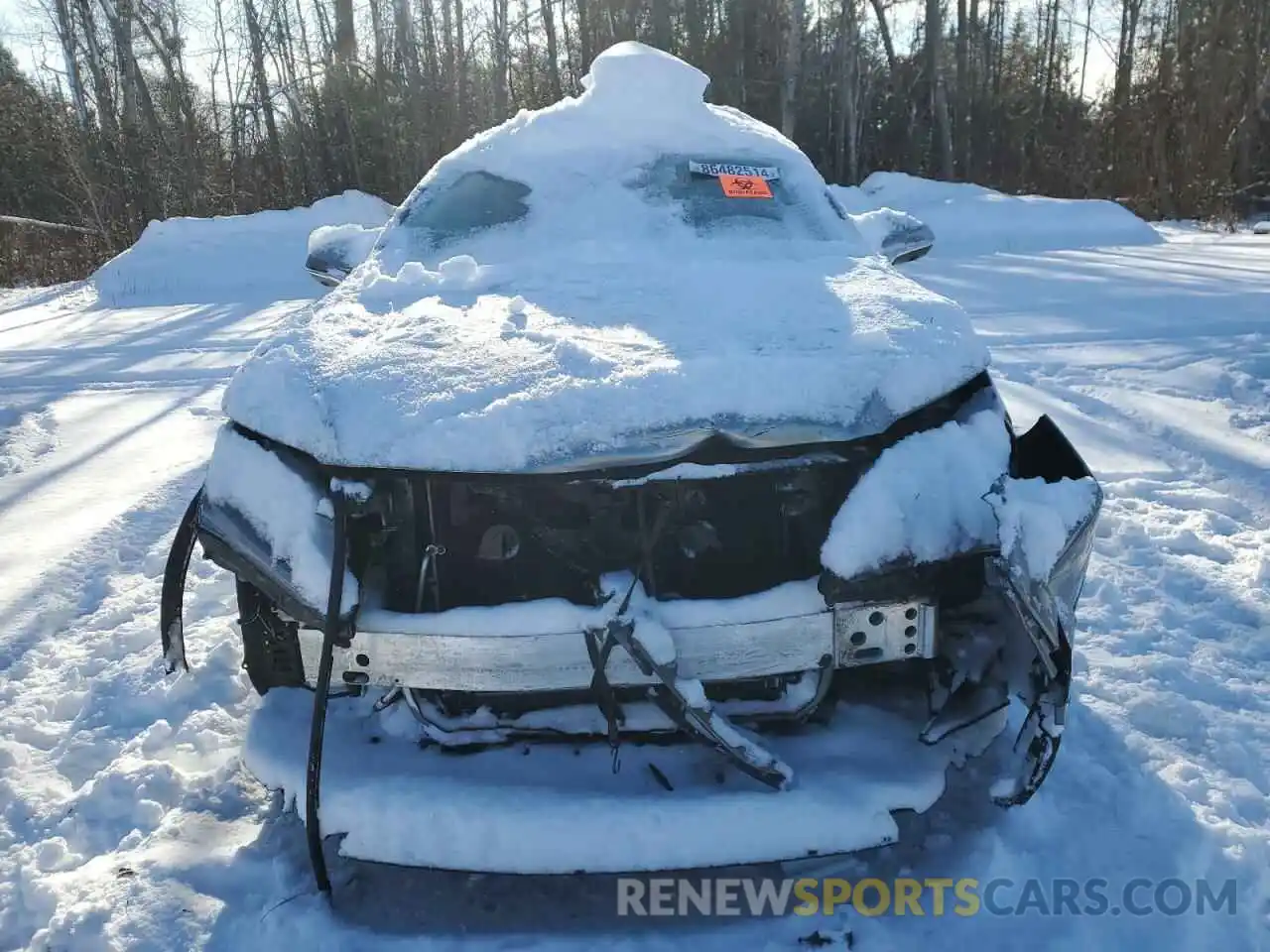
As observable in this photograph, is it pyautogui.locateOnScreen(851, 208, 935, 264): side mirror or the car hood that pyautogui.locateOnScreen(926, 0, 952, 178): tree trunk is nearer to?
pyautogui.locateOnScreen(851, 208, 935, 264): side mirror

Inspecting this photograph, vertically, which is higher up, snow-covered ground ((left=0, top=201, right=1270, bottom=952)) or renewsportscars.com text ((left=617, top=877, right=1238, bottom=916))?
snow-covered ground ((left=0, top=201, right=1270, bottom=952))

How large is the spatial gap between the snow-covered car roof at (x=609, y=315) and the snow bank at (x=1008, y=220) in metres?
8.70

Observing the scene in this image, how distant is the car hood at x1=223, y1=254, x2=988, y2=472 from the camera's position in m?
1.74

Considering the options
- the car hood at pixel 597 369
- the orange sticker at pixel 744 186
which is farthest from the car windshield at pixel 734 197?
the car hood at pixel 597 369

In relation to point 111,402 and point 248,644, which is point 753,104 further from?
point 248,644

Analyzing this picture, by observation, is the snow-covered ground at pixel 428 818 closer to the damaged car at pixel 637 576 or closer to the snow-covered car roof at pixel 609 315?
the damaged car at pixel 637 576

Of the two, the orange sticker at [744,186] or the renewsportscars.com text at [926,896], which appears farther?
the orange sticker at [744,186]

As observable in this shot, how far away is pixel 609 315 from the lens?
Result: 7.50 feet

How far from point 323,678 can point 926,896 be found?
127cm

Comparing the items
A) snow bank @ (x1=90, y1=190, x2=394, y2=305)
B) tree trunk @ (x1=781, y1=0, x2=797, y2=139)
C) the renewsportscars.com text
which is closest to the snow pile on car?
the renewsportscars.com text

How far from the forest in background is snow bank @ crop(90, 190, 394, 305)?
12.8 feet

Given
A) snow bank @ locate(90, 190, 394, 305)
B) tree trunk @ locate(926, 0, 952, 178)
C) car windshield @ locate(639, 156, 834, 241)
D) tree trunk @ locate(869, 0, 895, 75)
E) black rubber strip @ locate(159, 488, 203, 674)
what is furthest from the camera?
tree trunk @ locate(869, 0, 895, 75)

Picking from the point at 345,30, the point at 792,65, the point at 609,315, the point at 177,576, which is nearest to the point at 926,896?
the point at 609,315

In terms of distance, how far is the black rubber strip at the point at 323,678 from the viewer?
1.69 m
